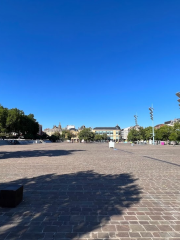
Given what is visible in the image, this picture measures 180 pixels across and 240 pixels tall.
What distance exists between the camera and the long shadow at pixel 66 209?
11.3 feet

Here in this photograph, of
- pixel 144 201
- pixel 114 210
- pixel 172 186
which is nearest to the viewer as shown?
pixel 114 210

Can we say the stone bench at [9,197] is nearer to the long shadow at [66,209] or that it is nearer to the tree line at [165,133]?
the long shadow at [66,209]

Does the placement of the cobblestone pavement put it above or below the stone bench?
below

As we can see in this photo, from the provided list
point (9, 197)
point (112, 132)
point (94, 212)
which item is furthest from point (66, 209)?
point (112, 132)

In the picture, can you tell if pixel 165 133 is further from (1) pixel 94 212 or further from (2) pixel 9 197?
(2) pixel 9 197

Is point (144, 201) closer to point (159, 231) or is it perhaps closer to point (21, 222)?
point (159, 231)

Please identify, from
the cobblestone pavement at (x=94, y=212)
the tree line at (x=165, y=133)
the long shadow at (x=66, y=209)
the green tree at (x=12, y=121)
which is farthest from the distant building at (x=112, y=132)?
the cobblestone pavement at (x=94, y=212)

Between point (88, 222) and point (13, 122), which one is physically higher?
point (13, 122)

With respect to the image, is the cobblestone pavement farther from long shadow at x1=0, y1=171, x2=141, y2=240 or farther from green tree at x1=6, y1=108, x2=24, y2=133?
green tree at x1=6, y1=108, x2=24, y2=133

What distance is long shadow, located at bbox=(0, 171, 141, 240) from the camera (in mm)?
3434

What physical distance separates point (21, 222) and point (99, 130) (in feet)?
575

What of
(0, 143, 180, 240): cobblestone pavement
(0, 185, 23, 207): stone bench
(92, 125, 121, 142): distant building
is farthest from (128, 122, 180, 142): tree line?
(92, 125, 121, 142): distant building

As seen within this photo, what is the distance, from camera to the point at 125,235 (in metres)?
3.28

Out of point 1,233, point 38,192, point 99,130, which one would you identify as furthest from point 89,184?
point 99,130
